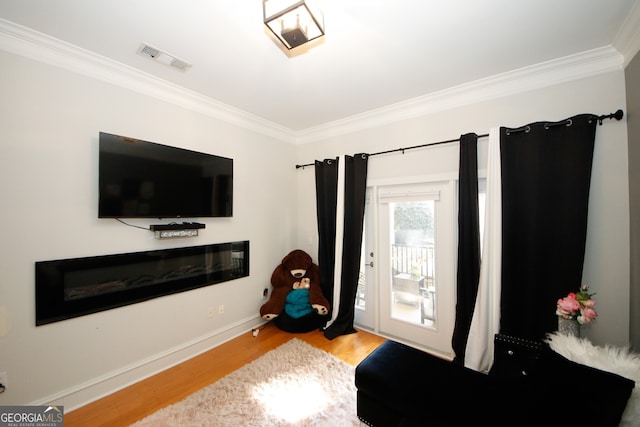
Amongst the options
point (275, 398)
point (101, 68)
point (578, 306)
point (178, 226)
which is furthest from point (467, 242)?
point (101, 68)

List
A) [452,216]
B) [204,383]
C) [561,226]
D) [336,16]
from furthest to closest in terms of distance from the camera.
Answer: [452,216]
[204,383]
[561,226]
[336,16]

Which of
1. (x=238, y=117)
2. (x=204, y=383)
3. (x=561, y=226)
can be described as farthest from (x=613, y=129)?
(x=204, y=383)

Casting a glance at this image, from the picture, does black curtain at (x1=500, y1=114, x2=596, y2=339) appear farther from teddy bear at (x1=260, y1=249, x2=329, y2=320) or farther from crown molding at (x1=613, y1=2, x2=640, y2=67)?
teddy bear at (x1=260, y1=249, x2=329, y2=320)

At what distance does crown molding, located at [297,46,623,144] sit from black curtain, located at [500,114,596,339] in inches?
16.8

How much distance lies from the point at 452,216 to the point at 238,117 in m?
2.80

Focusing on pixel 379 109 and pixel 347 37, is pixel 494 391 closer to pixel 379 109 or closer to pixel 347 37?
pixel 347 37

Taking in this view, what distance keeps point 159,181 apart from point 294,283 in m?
2.09

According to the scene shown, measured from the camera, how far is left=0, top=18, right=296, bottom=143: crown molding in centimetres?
175

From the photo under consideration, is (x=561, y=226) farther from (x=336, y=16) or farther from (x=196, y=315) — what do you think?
(x=196, y=315)

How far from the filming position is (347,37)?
6.07 feet

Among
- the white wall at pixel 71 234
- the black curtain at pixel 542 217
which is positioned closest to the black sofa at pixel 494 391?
the black curtain at pixel 542 217

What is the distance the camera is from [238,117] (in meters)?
3.16

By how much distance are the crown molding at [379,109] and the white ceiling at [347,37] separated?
0.19 feet

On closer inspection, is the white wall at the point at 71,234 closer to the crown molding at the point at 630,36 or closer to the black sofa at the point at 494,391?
the black sofa at the point at 494,391
